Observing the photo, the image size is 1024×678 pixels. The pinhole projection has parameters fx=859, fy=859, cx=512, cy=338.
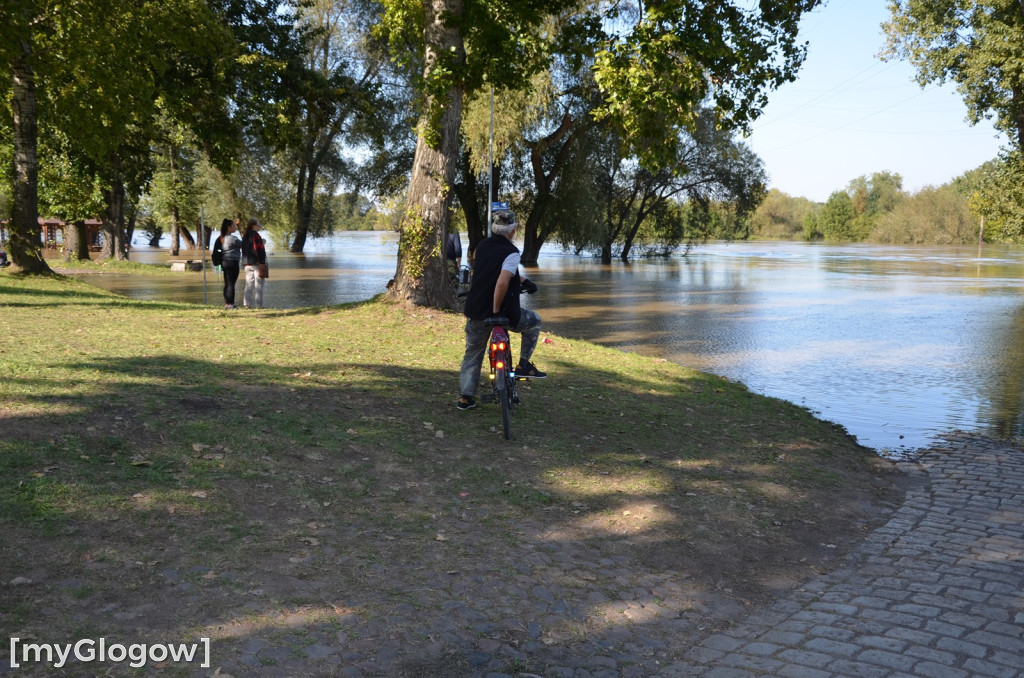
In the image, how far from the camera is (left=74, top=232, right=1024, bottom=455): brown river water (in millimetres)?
11070

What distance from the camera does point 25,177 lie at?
739 inches

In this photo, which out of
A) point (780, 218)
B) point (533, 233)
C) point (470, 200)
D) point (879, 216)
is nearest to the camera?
point (470, 200)

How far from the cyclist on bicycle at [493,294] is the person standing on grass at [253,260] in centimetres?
934

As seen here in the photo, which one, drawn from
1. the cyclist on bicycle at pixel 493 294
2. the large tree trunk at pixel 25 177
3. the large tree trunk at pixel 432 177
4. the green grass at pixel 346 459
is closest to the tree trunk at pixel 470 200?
the large tree trunk at pixel 25 177

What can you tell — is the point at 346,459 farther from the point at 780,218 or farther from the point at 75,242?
the point at 780,218

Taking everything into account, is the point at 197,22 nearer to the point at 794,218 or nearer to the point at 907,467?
the point at 907,467

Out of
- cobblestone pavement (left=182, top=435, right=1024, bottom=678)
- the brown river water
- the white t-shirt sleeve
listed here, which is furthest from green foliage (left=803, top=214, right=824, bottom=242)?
cobblestone pavement (left=182, top=435, right=1024, bottom=678)

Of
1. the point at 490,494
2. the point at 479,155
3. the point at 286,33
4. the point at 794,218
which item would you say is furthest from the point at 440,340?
the point at 794,218

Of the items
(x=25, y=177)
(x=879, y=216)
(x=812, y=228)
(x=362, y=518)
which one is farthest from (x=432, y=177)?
(x=812, y=228)

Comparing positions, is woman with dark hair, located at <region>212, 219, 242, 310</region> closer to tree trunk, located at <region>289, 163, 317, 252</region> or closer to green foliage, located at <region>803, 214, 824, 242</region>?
tree trunk, located at <region>289, 163, 317, 252</region>

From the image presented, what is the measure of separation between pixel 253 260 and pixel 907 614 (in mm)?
14147

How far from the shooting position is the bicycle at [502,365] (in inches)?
289

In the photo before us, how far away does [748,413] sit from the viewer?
966cm

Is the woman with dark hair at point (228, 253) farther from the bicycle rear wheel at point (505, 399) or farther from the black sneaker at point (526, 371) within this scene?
the bicycle rear wheel at point (505, 399)
